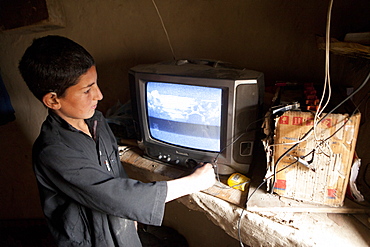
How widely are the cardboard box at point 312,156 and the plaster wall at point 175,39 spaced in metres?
0.51

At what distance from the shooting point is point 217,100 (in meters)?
0.90

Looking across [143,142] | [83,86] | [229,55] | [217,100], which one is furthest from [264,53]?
[83,86]

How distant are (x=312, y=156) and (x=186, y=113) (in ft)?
1.50

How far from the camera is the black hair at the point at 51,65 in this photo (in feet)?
2.52

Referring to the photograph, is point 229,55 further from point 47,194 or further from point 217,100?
point 47,194

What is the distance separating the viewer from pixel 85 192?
2.40 ft

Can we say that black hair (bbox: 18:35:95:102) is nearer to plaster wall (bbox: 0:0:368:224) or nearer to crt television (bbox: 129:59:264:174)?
crt television (bbox: 129:59:264:174)

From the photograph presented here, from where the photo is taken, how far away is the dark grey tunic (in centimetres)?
73

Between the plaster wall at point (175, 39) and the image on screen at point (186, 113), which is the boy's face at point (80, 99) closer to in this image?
the image on screen at point (186, 113)

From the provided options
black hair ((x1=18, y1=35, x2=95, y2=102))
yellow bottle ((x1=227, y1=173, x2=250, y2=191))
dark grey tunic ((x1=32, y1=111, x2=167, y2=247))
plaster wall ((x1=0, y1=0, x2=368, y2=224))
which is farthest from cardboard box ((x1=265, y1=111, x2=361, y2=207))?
black hair ((x1=18, y1=35, x2=95, y2=102))

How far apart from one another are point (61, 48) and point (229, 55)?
810 mm

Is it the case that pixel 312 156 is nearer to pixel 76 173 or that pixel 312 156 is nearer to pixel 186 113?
pixel 186 113

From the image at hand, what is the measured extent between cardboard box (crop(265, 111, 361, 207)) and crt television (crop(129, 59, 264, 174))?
0.15 meters

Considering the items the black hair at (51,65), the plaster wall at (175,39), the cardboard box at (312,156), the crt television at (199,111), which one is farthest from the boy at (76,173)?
the plaster wall at (175,39)
